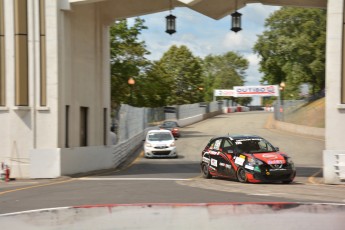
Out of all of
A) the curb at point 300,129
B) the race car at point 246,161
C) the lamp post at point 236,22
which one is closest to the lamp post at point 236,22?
the lamp post at point 236,22

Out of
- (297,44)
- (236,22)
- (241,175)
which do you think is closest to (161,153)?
(236,22)

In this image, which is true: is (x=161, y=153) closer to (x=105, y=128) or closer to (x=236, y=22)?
(x=105, y=128)

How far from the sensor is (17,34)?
18.8 m

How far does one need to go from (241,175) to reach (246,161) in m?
0.51

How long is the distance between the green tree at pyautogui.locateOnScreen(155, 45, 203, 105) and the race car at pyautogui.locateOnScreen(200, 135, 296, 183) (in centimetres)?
7303

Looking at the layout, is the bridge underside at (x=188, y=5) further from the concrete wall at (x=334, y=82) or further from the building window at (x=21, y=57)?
the concrete wall at (x=334, y=82)

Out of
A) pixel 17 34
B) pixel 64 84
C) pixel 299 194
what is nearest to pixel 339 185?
pixel 299 194

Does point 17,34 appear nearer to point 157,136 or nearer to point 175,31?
point 175,31

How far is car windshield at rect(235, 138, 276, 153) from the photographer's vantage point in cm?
1697

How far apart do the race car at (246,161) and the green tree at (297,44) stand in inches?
1616

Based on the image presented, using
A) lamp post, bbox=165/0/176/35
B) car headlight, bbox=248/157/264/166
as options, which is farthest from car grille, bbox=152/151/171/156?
car headlight, bbox=248/157/264/166

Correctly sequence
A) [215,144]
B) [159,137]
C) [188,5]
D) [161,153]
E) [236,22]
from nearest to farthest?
[215,144] < [188,5] < [236,22] < [161,153] < [159,137]

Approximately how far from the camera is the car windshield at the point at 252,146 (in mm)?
16969

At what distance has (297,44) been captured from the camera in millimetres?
57469
